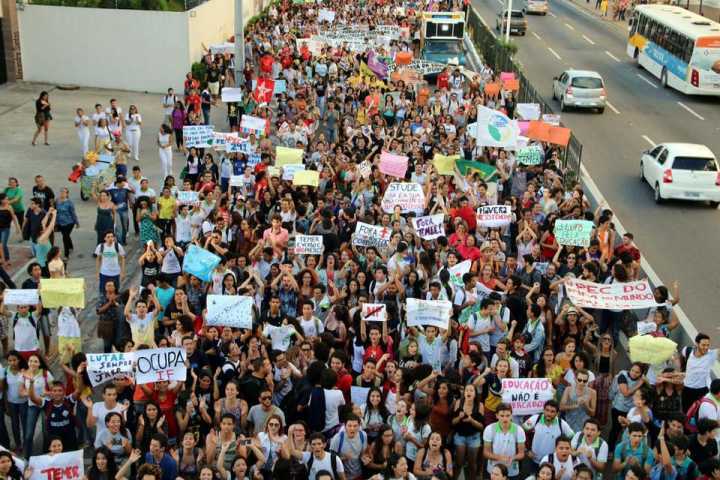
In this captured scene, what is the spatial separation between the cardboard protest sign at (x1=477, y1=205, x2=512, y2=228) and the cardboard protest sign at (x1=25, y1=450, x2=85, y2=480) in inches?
300

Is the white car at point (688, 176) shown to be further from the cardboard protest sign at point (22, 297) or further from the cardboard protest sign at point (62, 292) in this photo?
the cardboard protest sign at point (22, 297)

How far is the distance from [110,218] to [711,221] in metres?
12.8

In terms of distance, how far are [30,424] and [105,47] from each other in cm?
2387

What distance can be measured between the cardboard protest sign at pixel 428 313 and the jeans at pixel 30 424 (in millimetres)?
4142

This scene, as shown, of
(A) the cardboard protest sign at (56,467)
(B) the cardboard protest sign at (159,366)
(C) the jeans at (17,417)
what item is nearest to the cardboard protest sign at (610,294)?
(B) the cardboard protest sign at (159,366)

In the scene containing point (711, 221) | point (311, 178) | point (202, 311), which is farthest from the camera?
point (711, 221)

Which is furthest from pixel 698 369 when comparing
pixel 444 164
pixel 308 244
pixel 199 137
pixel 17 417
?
pixel 199 137

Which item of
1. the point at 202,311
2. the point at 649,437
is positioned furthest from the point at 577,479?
the point at 202,311

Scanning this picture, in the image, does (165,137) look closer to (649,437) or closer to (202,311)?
(202,311)

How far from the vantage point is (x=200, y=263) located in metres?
13.2

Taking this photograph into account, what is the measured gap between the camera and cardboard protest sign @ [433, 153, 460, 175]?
18.2 m

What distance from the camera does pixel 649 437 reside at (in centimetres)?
1048

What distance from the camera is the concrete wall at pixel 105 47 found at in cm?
3275

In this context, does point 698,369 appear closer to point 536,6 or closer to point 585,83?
point 585,83
